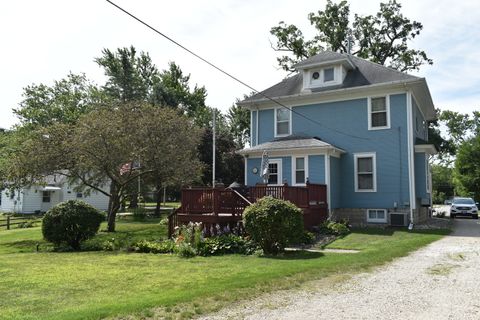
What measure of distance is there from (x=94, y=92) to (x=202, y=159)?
12.4m

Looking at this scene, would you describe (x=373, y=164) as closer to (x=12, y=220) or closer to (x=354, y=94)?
(x=354, y=94)

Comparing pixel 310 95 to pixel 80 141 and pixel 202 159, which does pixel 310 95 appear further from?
pixel 202 159

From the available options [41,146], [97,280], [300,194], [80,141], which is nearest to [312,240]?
[300,194]

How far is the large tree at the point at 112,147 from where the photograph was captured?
1795 centimetres

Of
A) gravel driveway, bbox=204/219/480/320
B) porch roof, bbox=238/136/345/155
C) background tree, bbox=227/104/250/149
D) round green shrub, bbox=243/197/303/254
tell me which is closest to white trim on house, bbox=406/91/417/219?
porch roof, bbox=238/136/345/155

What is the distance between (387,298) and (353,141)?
13.7m

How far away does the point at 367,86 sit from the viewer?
1859 cm

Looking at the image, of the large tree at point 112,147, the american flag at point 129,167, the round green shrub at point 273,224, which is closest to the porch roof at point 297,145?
the large tree at point 112,147

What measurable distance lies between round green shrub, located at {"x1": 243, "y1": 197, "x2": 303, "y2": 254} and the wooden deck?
2504 mm

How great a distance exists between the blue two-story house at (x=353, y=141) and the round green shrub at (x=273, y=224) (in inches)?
276

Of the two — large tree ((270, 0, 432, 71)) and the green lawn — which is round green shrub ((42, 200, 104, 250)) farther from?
large tree ((270, 0, 432, 71))

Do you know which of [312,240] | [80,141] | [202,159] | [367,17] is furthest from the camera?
[202,159]

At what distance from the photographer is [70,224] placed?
14.3m

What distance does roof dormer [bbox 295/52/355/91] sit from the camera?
65.7 feet
